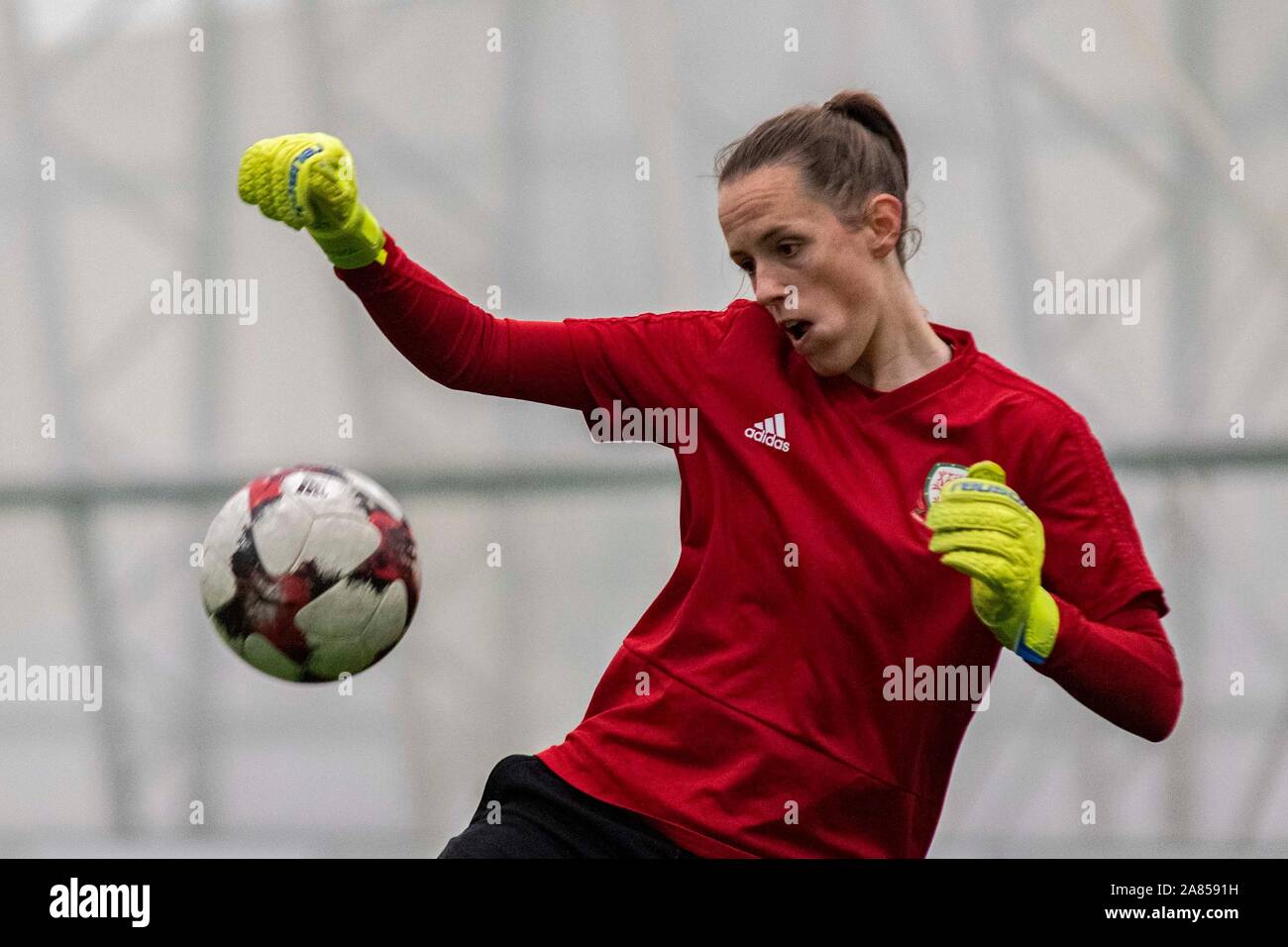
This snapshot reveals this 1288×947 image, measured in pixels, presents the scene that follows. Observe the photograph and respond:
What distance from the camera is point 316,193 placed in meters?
2.07

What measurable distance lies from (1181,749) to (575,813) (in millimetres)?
3373

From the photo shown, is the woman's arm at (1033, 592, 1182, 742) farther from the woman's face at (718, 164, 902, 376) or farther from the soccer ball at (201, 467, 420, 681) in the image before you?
the soccer ball at (201, 467, 420, 681)

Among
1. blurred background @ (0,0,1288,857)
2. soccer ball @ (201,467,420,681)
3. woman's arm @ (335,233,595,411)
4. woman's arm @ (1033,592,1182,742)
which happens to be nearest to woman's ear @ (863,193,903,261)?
woman's arm @ (335,233,595,411)

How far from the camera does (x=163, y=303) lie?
527 centimetres

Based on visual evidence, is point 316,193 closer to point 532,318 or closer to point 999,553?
point 999,553

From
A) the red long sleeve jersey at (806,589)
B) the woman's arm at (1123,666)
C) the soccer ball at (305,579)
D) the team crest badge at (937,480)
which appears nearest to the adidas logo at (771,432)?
the red long sleeve jersey at (806,589)

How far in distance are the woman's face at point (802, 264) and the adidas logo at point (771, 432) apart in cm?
10

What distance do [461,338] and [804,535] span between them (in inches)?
22.5

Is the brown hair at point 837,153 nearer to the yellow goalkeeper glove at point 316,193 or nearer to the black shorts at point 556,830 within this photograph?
the yellow goalkeeper glove at point 316,193

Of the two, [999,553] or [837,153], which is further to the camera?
[837,153]

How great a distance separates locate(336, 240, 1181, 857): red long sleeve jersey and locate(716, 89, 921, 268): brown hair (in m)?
0.26

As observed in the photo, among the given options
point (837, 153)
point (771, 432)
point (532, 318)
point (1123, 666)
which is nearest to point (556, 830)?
point (771, 432)

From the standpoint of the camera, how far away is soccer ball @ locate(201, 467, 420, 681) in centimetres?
220

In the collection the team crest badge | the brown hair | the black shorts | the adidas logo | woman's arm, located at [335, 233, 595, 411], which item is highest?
the brown hair
